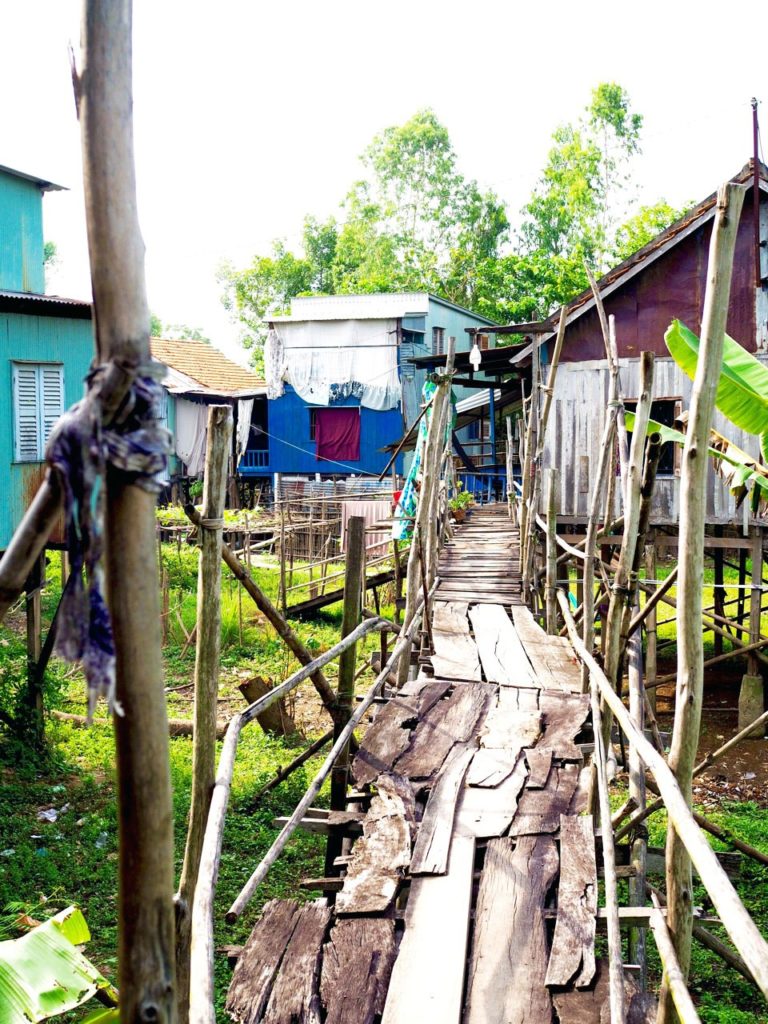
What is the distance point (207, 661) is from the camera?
277 cm

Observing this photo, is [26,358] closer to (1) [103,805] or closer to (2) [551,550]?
(1) [103,805]

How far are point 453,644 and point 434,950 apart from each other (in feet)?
13.0

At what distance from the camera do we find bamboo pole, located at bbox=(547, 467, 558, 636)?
724 cm

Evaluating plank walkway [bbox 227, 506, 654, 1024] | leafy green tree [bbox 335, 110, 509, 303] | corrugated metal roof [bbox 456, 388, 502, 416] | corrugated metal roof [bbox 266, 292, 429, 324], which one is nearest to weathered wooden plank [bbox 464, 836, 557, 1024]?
plank walkway [bbox 227, 506, 654, 1024]

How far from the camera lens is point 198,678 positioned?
2.75 metres

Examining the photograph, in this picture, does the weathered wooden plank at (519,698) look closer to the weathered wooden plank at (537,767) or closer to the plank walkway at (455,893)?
the plank walkway at (455,893)

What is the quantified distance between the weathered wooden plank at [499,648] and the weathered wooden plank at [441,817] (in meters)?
1.32

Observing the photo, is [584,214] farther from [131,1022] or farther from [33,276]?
[131,1022]

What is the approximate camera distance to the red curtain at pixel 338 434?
22.8 m

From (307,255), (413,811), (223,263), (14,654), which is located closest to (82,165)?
(413,811)

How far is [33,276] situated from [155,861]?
12.4m

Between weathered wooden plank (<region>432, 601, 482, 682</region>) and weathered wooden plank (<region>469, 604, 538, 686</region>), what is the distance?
7cm

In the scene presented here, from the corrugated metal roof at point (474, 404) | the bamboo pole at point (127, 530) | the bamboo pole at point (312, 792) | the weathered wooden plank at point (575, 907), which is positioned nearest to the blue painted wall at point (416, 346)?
the corrugated metal roof at point (474, 404)

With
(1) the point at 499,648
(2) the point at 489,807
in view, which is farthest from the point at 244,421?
(2) the point at 489,807
